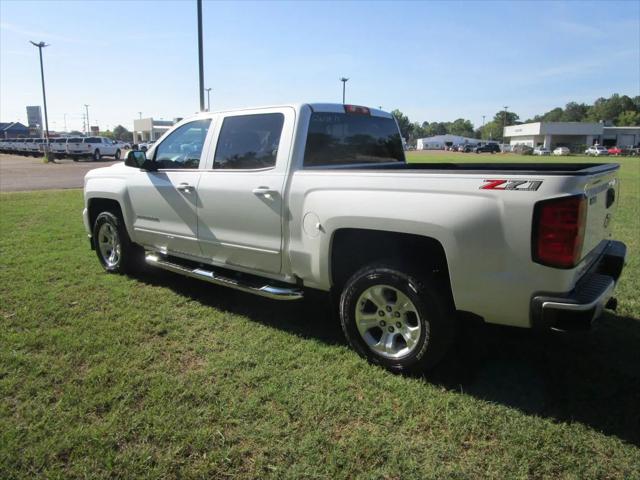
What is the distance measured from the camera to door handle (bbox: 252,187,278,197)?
12.6 feet

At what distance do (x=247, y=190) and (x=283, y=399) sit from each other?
177cm

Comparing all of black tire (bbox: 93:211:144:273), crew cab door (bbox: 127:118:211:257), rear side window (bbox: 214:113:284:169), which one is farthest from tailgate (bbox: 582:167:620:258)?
black tire (bbox: 93:211:144:273)

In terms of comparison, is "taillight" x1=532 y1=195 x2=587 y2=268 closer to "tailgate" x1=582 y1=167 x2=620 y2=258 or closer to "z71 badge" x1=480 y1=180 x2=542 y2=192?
"z71 badge" x1=480 y1=180 x2=542 y2=192

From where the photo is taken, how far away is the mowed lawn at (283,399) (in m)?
2.54

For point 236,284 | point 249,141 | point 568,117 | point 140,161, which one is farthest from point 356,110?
point 568,117

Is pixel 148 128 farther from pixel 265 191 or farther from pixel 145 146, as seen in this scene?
pixel 265 191

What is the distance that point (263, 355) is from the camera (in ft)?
12.2

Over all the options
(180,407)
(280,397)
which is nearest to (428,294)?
(280,397)

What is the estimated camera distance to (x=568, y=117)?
159 m

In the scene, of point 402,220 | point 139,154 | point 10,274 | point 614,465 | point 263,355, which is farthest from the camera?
point 10,274

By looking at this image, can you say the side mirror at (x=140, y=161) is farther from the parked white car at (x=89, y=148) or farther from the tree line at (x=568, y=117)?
the tree line at (x=568, y=117)

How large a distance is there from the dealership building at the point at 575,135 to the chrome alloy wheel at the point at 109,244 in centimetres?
10089

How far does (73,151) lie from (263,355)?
122 ft

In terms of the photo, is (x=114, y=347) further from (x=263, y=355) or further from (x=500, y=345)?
(x=500, y=345)
